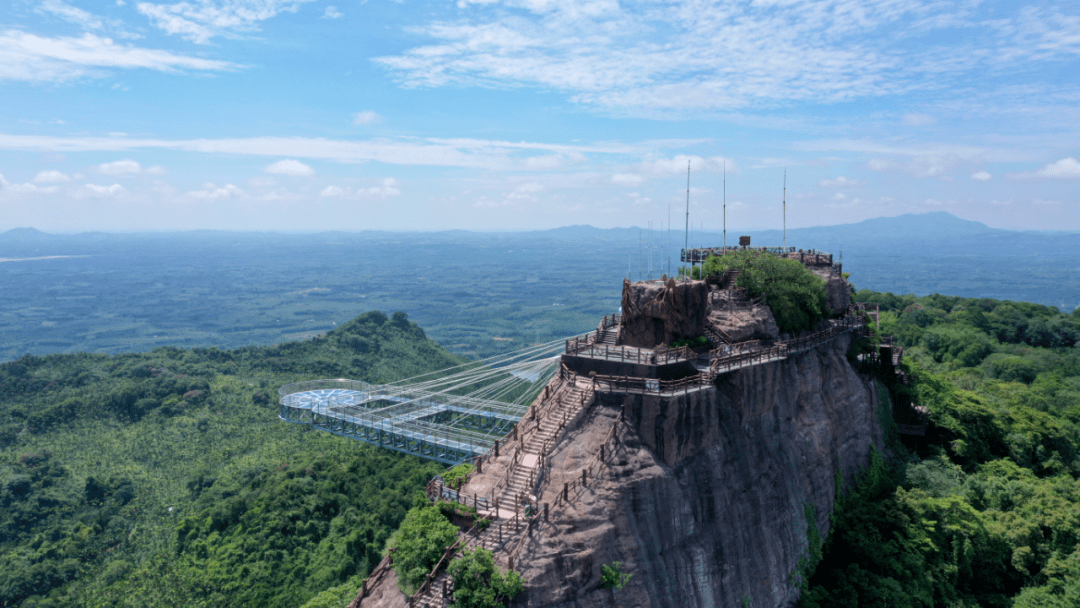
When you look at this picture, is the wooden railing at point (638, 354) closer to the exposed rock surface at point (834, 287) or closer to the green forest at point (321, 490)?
the green forest at point (321, 490)

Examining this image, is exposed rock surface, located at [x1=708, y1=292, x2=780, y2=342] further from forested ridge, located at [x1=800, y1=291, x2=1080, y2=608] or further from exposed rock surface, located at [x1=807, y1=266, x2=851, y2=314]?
exposed rock surface, located at [x1=807, y1=266, x2=851, y2=314]

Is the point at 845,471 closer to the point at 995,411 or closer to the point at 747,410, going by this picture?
the point at 747,410

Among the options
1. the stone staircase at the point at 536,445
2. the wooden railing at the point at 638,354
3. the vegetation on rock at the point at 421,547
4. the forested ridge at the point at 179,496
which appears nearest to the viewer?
the vegetation on rock at the point at 421,547

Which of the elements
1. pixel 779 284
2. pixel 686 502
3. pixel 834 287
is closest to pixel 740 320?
pixel 779 284

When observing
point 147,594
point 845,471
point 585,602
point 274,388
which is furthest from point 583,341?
point 274,388

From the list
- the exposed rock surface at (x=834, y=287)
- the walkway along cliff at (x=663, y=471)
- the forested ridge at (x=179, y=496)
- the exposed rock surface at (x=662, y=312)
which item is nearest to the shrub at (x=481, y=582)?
the walkway along cliff at (x=663, y=471)

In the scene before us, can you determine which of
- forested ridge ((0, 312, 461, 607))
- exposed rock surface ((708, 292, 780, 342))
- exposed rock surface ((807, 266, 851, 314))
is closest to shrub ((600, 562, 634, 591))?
exposed rock surface ((708, 292, 780, 342))
